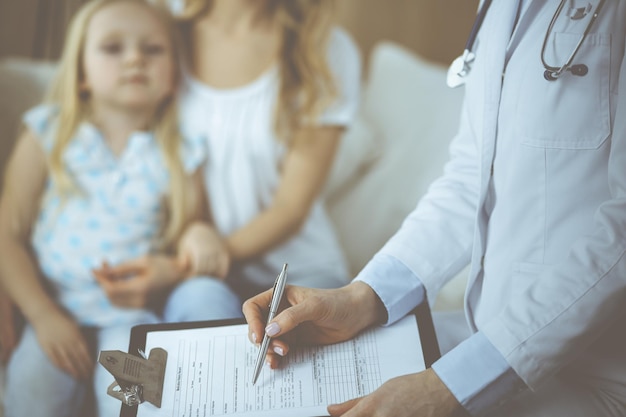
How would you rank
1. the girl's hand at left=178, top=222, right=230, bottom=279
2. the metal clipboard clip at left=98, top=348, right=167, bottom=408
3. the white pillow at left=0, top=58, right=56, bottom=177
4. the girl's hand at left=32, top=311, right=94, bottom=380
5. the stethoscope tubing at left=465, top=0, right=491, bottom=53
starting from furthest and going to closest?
1. the white pillow at left=0, top=58, right=56, bottom=177
2. the girl's hand at left=178, top=222, right=230, bottom=279
3. the girl's hand at left=32, top=311, right=94, bottom=380
4. the stethoscope tubing at left=465, top=0, right=491, bottom=53
5. the metal clipboard clip at left=98, top=348, right=167, bottom=408

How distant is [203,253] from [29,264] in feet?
0.90

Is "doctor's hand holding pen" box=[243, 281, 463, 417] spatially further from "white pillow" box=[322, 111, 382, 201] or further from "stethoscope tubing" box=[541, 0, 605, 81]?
"white pillow" box=[322, 111, 382, 201]

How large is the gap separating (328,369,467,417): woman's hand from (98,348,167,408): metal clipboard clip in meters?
0.17

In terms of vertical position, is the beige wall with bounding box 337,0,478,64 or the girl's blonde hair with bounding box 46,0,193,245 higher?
the beige wall with bounding box 337,0,478,64

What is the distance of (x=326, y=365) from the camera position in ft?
1.80

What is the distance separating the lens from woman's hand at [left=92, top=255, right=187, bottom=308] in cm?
84

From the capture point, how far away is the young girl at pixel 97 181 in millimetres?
844

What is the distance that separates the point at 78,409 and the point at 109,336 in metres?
0.09

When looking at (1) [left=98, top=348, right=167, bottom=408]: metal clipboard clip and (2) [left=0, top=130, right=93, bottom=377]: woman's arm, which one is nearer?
(1) [left=98, top=348, right=167, bottom=408]: metal clipboard clip

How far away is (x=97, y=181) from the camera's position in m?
0.92

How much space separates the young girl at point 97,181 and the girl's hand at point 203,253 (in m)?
0.02

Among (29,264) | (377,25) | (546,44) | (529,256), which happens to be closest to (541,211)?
(529,256)

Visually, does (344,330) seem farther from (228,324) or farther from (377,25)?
(377,25)

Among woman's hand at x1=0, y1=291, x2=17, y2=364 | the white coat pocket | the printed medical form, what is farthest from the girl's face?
the white coat pocket
